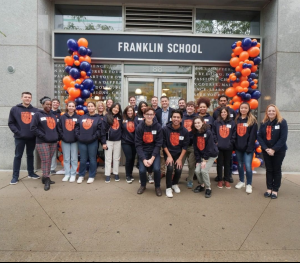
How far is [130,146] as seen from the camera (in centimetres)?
522

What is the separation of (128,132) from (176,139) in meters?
1.21

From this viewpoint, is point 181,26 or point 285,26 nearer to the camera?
point 285,26

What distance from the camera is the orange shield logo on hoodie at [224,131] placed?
477cm

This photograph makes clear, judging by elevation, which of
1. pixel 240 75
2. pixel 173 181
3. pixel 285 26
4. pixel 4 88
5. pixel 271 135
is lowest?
pixel 173 181

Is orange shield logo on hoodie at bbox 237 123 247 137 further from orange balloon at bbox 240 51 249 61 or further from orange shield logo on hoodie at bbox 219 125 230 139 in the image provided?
orange balloon at bbox 240 51 249 61

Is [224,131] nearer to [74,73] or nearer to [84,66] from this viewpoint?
[84,66]

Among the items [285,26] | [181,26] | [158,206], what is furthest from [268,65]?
[158,206]

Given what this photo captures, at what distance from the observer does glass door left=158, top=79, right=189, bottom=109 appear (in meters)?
7.04

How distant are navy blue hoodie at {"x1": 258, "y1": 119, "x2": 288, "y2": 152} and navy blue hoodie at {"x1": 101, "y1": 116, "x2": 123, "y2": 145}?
3.00 m

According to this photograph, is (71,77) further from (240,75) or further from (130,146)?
(240,75)

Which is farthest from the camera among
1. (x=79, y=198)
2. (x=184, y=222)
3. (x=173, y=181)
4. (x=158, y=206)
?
(x=173, y=181)

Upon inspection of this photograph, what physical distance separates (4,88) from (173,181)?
5.29m

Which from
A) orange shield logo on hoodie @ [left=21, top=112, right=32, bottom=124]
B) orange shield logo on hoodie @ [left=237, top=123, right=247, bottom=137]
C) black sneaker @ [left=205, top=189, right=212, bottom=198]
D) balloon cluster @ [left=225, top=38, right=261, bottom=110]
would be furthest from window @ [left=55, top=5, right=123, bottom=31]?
black sneaker @ [left=205, top=189, right=212, bottom=198]

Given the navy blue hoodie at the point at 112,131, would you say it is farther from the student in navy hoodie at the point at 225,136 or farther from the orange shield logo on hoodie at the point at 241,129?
the orange shield logo on hoodie at the point at 241,129
